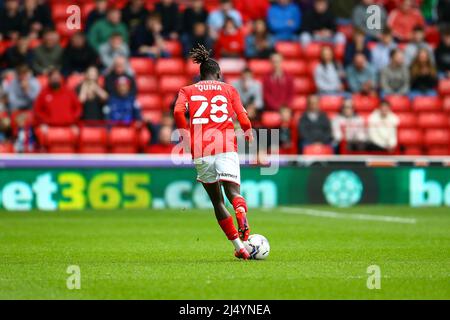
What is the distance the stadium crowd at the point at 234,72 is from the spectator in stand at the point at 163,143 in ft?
0.08

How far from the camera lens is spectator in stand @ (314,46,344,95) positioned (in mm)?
23156

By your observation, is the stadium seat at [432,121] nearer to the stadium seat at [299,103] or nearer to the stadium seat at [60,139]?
the stadium seat at [299,103]

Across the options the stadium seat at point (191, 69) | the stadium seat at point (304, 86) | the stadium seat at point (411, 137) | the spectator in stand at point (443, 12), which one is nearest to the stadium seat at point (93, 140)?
the stadium seat at point (191, 69)

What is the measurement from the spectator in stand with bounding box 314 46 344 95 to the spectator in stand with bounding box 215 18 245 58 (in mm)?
1769

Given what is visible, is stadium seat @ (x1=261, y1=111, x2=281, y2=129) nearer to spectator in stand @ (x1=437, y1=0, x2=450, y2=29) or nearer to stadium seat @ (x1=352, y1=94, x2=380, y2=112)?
stadium seat @ (x1=352, y1=94, x2=380, y2=112)

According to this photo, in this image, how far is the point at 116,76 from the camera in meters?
21.6

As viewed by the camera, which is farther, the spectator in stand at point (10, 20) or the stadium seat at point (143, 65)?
the stadium seat at point (143, 65)

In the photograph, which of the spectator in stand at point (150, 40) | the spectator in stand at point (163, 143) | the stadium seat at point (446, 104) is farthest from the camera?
the stadium seat at point (446, 104)

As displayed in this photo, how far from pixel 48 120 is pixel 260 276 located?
11.7 metres

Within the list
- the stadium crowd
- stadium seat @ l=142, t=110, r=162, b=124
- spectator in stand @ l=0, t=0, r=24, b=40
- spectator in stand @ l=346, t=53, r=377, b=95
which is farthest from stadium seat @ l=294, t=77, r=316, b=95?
spectator in stand @ l=0, t=0, r=24, b=40

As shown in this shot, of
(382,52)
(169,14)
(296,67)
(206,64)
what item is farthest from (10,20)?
(206,64)

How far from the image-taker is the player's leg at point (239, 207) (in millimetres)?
11086
